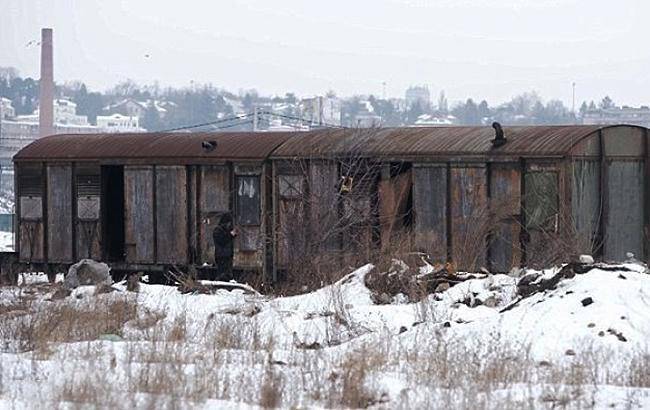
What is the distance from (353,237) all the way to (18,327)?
358 inches

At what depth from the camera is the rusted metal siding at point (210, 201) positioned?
997 inches

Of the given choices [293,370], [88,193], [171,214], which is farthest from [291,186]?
[293,370]

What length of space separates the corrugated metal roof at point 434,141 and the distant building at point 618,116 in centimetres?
12527

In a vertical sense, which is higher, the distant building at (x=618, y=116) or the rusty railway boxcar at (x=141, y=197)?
the distant building at (x=618, y=116)

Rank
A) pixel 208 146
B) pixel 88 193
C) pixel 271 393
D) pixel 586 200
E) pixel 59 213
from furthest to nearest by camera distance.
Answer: pixel 59 213
pixel 88 193
pixel 208 146
pixel 586 200
pixel 271 393

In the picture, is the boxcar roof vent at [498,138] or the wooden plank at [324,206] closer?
the boxcar roof vent at [498,138]

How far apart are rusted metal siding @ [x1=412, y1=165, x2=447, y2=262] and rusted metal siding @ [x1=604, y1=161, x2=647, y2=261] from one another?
2.87 m

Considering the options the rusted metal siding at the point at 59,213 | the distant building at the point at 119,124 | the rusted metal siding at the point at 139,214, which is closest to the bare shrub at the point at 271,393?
the rusted metal siding at the point at 139,214

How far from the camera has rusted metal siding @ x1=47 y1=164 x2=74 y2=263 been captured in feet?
89.8

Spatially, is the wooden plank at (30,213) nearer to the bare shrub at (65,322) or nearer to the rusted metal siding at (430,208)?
the rusted metal siding at (430,208)

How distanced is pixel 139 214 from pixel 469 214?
24.1 feet

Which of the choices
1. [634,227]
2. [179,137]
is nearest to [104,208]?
[179,137]

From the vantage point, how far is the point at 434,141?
78.1ft

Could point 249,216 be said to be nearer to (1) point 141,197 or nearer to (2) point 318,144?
(2) point 318,144
